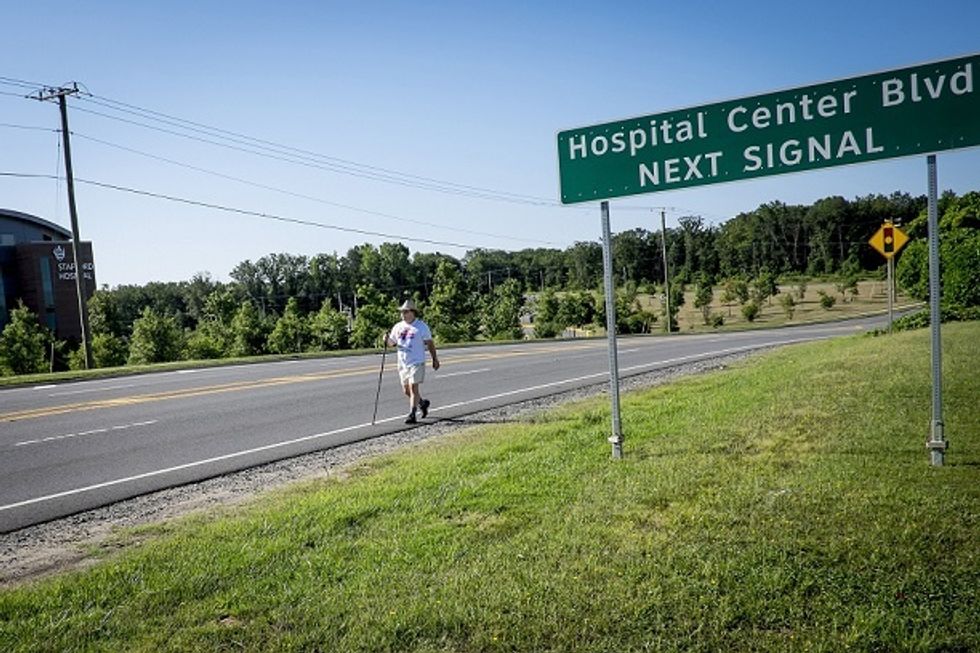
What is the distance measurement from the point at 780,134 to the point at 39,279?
2931 inches

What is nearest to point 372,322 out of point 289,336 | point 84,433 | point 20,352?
point 289,336

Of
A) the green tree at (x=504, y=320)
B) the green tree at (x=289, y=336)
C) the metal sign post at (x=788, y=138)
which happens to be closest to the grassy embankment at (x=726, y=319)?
the green tree at (x=504, y=320)

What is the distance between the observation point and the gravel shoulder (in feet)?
16.8

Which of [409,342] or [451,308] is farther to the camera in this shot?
[451,308]

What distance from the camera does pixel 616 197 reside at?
6.76 meters

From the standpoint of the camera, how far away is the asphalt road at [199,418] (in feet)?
25.2

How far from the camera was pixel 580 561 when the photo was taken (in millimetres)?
4172

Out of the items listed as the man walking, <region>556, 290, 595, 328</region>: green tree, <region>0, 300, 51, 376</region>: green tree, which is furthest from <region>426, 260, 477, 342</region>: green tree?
the man walking

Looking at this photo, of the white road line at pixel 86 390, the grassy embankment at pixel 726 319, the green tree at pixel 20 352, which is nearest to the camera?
the white road line at pixel 86 390

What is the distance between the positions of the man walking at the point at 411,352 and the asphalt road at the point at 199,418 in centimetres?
44

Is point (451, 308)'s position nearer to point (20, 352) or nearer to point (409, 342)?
point (20, 352)

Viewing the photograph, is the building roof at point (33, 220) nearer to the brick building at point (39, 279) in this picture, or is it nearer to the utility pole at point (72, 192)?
the brick building at point (39, 279)

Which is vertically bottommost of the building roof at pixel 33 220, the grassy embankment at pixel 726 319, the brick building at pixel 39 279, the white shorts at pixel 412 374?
the grassy embankment at pixel 726 319

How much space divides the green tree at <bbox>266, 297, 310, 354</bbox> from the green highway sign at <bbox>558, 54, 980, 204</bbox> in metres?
44.9
